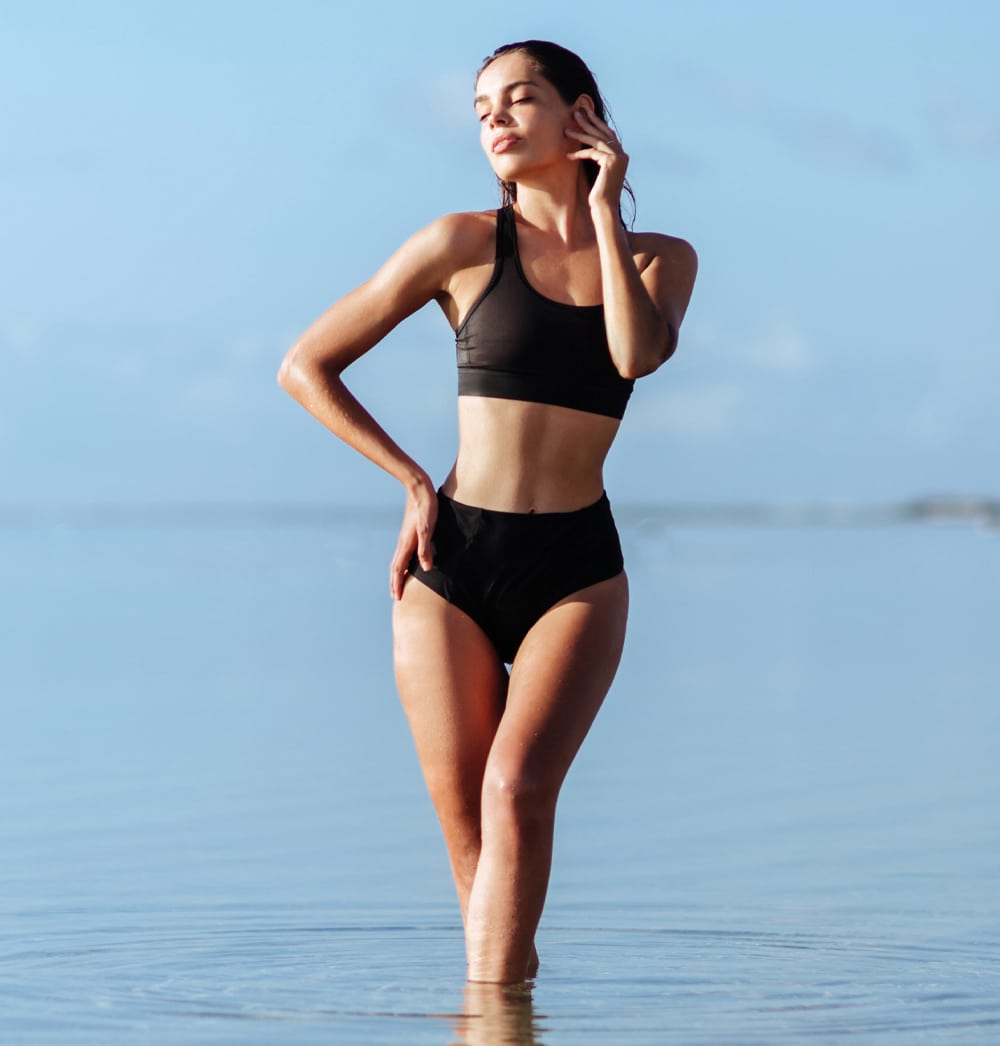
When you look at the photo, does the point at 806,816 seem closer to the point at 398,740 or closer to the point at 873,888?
the point at 873,888

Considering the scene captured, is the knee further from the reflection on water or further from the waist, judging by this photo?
the waist

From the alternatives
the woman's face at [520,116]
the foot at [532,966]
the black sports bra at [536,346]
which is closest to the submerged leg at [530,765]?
the foot at [532,966]

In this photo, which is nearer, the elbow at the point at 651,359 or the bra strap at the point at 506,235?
the elbow at the point at 651,359

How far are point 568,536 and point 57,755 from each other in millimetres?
5061

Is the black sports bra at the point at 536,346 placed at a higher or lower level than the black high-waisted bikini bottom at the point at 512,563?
higher

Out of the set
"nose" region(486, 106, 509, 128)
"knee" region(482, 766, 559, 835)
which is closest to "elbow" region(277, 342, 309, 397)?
"nose" region(486, 106, 509, 128)

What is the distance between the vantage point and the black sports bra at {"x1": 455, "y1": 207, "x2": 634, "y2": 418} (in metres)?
4.48

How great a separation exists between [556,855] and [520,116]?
3.17m

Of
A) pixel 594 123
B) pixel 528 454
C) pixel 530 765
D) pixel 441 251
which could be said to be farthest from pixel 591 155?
pixel 530 765

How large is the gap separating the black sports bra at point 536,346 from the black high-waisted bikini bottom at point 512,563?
0.87 ft

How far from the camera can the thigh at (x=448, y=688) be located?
455 cm

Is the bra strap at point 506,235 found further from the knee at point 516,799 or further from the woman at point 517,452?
the knee at point 516,799

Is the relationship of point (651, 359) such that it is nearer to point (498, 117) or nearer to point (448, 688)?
point (498, 117)

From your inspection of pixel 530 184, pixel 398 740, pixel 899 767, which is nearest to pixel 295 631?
pixel 398 740
